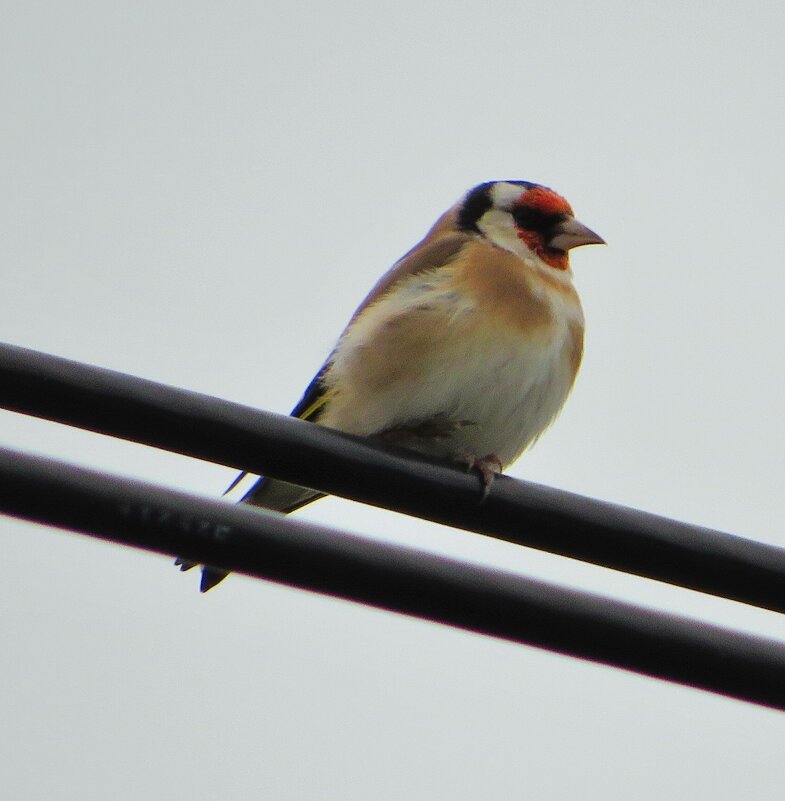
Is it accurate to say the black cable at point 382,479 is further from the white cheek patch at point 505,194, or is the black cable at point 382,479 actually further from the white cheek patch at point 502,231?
the white cheek patch at point 505,194

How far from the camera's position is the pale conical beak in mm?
5137

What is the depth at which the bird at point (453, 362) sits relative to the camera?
13.5 ft

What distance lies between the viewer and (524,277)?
454 cm

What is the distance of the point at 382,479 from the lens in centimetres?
240

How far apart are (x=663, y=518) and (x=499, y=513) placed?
292mm

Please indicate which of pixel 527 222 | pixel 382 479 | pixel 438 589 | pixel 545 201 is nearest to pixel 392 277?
pixel 527 222

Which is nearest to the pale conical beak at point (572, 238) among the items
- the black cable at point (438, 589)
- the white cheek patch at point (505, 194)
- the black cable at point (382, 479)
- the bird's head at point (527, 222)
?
the bird's head at point (527, 222)

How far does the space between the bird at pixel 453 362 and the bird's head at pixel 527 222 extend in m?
0.34

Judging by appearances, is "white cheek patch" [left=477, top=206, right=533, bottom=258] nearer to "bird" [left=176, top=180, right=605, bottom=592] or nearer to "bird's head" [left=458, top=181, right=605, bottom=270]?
"bird's head" [left=458, top=181, right=605, bottom=270]

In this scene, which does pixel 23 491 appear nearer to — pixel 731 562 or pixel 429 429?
pixel 731 562

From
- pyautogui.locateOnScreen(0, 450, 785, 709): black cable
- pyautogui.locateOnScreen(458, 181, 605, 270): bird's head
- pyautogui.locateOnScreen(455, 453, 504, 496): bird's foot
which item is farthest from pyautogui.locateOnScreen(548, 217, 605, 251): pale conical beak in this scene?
pyautogui.locateOnScreen(0, 450, 785, 709): black cable

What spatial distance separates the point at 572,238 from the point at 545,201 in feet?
0.83

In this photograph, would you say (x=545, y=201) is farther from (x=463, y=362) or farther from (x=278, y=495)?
(x=278, y=495)

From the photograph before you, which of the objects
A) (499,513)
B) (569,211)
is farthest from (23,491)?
(569,211)
